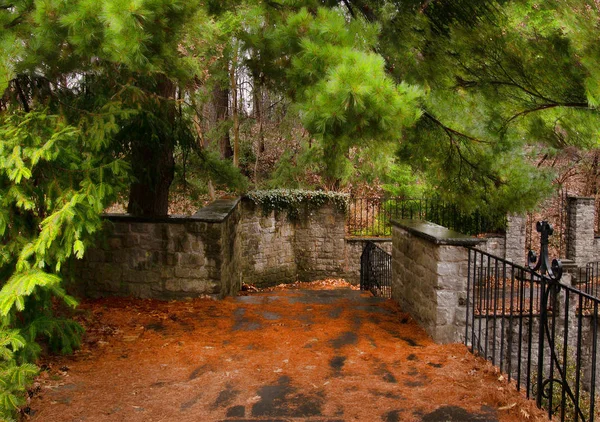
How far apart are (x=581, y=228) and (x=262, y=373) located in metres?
13.6

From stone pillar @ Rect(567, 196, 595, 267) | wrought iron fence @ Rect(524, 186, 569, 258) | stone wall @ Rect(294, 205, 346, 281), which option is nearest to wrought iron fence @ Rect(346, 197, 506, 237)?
stone wall @ Rect(294, 205, 346, 281)

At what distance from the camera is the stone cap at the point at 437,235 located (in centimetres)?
507

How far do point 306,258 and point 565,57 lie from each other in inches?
443

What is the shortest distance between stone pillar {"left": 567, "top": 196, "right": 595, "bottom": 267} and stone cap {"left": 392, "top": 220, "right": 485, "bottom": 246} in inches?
416

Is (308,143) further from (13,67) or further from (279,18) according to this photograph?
(13,67)

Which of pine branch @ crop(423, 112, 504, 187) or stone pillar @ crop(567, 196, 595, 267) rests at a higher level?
A: pine branch @ crop(423, 112, 504, 187)

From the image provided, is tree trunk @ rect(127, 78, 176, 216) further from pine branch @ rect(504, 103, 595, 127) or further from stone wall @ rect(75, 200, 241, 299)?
pine branch @ rect(504, 103, 595, 127)

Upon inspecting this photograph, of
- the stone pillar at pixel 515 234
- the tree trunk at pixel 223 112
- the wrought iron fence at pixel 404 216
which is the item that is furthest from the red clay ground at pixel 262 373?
the tree trunk at pixel 223 112

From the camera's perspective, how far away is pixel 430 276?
5441 mm

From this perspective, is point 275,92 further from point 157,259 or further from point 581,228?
point 581,228

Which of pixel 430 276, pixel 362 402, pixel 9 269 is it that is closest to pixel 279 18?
pixel 430 276

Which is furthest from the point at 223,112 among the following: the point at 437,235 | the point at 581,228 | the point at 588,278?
the point at 437,235

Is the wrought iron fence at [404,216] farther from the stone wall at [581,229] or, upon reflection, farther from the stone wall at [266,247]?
the stone wall at [581,229]

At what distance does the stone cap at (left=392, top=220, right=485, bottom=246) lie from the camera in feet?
16.6
